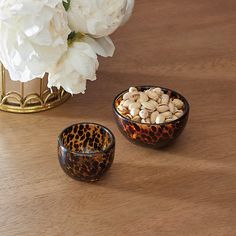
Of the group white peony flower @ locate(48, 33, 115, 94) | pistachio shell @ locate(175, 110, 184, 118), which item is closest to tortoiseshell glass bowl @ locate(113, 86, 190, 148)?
pistachio shell @ locate(175, 110, 184, 118)

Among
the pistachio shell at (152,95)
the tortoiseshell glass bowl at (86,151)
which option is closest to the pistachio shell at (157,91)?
the pistachio shell at (152,95)

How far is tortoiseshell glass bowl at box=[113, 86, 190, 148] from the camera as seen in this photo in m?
1.05

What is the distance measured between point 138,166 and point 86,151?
98 millimetres

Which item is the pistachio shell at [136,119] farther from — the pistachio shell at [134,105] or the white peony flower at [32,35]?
the white peony flower at [32,35]

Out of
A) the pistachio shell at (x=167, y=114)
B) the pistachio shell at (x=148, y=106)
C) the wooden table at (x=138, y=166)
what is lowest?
the wooden table at (x=138, y=166)

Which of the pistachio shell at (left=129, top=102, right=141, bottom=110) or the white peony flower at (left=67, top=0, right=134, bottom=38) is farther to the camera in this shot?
the pistachio shell at (left=129, top=102, right=141, bottom=110)

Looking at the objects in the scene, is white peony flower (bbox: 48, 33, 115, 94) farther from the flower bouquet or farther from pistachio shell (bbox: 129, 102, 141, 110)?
pistachio shell (bbox: 129, 102, 141, 110)

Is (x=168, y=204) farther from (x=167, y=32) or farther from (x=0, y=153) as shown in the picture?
(x=167, y=32)

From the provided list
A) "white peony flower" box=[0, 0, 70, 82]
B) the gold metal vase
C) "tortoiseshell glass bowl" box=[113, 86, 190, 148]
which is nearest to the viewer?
"white peony flower" box=[0, 0, 70, 82]

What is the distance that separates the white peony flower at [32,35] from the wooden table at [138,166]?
178 millimetres

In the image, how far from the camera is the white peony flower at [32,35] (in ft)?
3.01

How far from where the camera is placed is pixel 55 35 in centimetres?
95

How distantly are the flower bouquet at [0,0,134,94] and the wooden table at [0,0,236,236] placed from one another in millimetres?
162

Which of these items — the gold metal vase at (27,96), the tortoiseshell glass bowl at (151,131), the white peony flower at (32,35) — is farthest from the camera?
the gold metal vase at (27,96)
